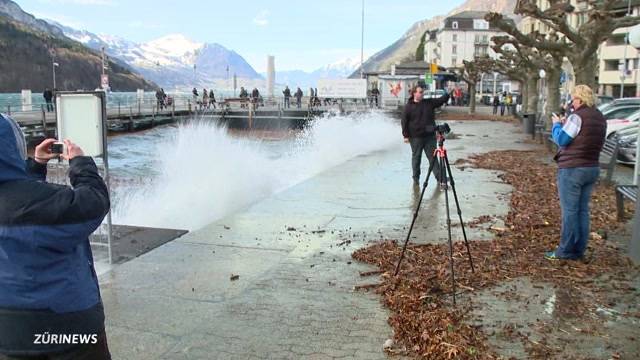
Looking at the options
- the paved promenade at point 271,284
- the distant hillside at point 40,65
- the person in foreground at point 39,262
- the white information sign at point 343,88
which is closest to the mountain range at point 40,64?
the distant hillside at point 40,65

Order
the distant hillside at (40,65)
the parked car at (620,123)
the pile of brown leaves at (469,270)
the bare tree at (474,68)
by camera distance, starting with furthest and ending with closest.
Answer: the distant hillside at (40,65) → the bare tree at (474,68) → the parked car at (620,123) → the pile of brown leaves at (469,270)

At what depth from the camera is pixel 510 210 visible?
29.5 feet

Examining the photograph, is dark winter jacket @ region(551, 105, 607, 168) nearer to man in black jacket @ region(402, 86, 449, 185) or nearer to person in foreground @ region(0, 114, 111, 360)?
person in foreground @ region(0, 114, 111, 360)

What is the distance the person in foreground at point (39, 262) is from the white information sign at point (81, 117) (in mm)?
4067

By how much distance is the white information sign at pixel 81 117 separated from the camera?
6504 millimetres

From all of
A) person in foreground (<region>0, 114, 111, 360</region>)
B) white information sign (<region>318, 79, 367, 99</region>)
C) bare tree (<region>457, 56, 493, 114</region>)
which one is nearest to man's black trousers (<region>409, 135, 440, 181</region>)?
person in foreground (<region>0, 114, 111, 360</region>)

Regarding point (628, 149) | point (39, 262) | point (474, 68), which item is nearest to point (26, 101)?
point (474, 68)

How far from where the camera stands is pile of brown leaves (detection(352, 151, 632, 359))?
170 inches

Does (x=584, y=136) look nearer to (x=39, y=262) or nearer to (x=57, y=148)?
(x=57, y=148)

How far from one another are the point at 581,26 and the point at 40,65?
159 meters

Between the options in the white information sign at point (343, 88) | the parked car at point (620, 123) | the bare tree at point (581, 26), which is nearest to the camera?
the bare tree at point (581, 26)

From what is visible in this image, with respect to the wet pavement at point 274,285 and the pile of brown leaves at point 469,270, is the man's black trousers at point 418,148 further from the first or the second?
the pile of brown leaves at point 469,270

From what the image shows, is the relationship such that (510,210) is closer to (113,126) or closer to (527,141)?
(527,141)

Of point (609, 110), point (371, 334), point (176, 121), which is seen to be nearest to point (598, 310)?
point (371, 334)
